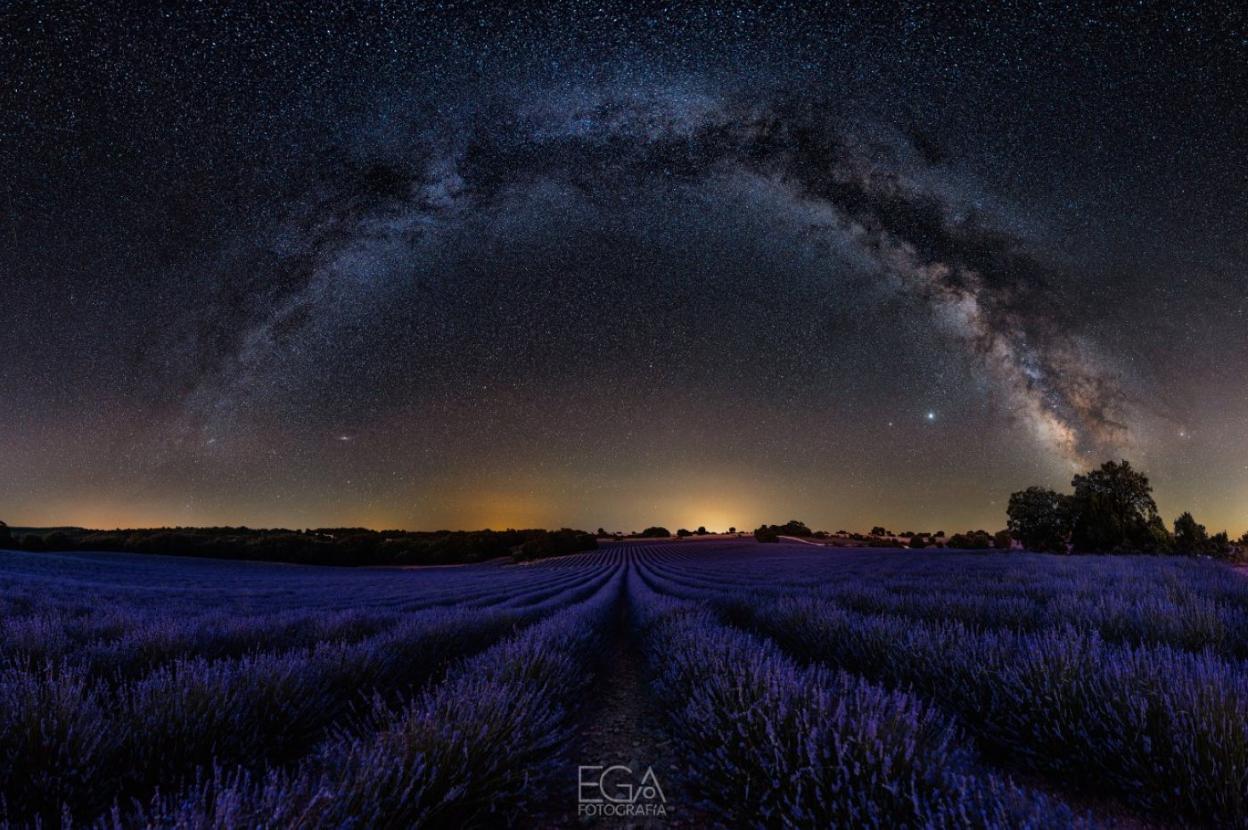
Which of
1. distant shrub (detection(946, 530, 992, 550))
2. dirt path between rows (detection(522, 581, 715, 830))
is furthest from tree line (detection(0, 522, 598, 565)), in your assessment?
dirt path between rows (detection(522, 581, 715, 830))

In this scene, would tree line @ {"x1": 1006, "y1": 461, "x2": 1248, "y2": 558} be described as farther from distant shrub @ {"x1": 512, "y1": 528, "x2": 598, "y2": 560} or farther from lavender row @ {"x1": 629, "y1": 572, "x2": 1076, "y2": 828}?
distant shrub @ {"x1": 512, "y1": 528, "x2": 598, "y2": 560}

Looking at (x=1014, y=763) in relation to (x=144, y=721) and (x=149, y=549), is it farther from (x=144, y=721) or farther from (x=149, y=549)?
(x=149, y=549)

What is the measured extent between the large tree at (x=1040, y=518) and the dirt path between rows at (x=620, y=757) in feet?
134

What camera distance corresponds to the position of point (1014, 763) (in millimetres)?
2277

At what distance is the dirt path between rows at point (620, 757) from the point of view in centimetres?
208

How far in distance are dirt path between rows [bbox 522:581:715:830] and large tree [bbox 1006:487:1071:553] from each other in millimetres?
40842

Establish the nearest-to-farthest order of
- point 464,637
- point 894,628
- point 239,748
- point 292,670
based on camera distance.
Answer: point 239,748, point 292,670, point 894,628, point 464,637

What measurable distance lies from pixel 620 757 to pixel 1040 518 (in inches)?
1761

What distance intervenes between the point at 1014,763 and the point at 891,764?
1.37 m

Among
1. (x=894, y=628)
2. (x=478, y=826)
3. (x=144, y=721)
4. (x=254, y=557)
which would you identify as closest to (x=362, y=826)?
(x=478, y=826)

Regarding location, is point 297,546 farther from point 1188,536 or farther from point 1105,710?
point 1188,536

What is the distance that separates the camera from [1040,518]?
34406 millimetres

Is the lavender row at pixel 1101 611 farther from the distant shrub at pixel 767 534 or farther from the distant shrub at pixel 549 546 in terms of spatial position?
the distant shrub at pixel 767 534

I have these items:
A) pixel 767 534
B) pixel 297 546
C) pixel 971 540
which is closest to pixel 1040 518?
pixel 971 540
